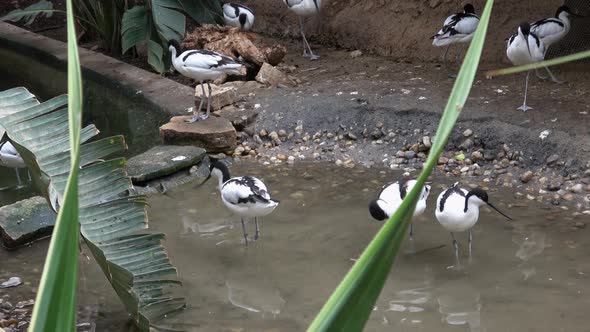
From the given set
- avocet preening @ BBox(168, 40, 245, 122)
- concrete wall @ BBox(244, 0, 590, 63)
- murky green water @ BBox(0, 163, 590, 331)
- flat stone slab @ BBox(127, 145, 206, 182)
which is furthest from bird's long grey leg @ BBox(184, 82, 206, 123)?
concrete wall @ BBox(244, 0, 590, 63)

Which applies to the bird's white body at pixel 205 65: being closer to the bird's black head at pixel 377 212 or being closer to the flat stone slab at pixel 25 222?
the flat stone slab at pixel 25 222

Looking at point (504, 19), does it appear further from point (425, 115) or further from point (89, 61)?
point (89, 61)

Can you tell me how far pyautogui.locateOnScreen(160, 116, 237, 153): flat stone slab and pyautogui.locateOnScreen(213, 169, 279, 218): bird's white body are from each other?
1.74 meters

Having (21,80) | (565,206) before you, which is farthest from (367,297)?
(21,80)

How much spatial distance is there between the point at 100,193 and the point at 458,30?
5648mm

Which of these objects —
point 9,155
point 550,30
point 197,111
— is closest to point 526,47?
point 550,30

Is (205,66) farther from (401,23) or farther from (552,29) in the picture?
(552,29)

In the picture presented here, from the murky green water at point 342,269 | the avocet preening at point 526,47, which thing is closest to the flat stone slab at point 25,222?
the murky green water at point 342,269

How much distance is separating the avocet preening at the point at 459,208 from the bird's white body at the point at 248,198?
121cm

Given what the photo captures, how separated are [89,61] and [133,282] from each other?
733 cm

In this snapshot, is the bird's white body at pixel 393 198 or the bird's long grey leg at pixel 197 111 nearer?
the bird's white body at pixel 393 198

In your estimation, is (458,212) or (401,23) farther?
(401,23)

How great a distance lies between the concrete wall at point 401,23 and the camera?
9.22m

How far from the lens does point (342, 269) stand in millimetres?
5355
